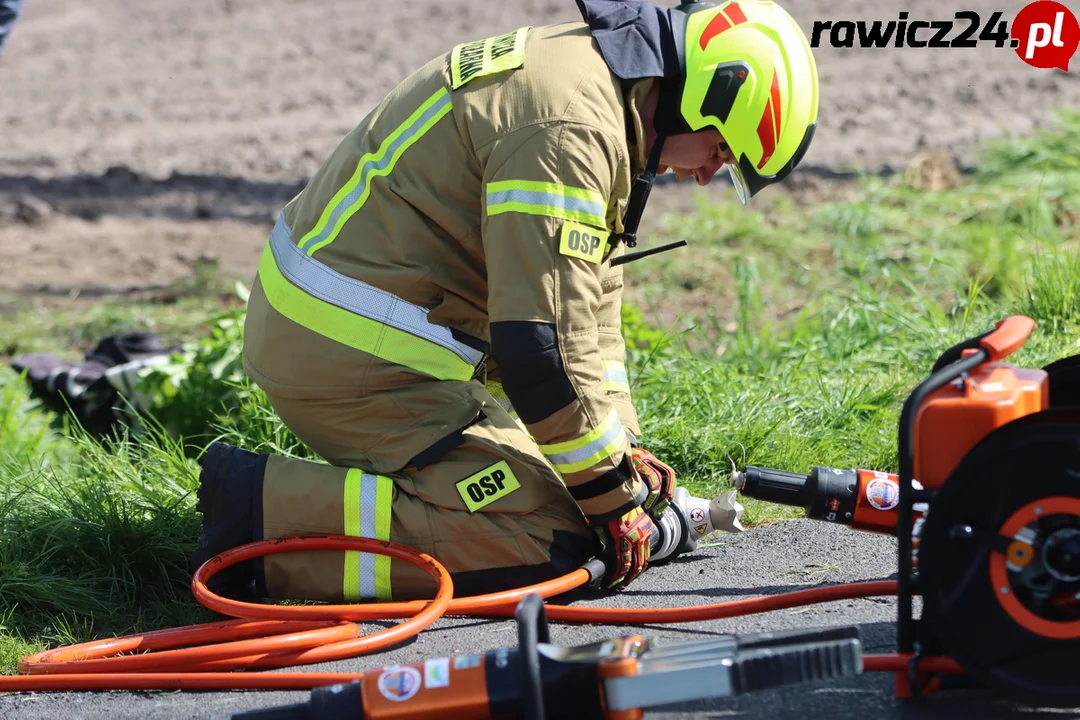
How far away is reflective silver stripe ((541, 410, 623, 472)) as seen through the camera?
3.17 m

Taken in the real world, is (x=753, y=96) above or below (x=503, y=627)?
above

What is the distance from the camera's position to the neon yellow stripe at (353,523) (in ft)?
11.0

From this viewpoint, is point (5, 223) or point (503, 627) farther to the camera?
point (5, 223)

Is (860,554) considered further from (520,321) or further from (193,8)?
(193,8)

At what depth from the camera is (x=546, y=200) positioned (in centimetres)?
298

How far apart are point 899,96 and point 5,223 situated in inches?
250

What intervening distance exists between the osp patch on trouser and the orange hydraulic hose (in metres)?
0.06

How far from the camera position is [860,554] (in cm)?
356

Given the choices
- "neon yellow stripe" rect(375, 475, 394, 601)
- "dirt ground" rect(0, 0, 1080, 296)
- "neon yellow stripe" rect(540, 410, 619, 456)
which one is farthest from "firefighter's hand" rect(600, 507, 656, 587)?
"dirt ground" rect(0, 0, 1080, 296)

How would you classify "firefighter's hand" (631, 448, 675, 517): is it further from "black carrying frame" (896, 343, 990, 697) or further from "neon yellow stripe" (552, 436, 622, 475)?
"black carrying frame" (896, 343, 990, 697)

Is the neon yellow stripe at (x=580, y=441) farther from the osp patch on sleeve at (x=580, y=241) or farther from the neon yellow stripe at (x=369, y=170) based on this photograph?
the neon yellow stripe at (x=369, y=170)

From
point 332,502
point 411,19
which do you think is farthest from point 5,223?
point 332,502

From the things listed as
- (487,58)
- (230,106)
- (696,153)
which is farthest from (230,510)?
(230,106)

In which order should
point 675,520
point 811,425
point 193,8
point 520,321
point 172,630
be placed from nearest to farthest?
1. point 520,321
2. point 172,630
3. point 675,520
4. point 811,425
5. point 193,8
